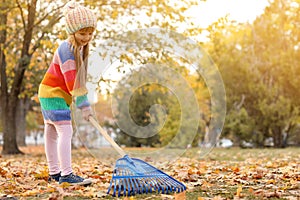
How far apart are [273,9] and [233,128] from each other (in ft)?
16.7

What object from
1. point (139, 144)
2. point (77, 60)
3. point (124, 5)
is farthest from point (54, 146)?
point (139, 144)

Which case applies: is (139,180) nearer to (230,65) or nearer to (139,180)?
(139,180)

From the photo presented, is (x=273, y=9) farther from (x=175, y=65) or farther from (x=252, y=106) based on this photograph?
(x=175, y=65)

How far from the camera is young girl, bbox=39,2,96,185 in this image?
4227 mm

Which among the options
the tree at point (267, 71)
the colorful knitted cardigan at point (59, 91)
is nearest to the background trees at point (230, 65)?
the tree at point (267, 71)

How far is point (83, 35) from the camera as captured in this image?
4.30 metres

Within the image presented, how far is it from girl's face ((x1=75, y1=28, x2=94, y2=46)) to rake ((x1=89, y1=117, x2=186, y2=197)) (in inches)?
41.8

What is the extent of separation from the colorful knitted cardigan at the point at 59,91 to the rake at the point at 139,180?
68 cm

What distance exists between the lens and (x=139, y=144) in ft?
75.3

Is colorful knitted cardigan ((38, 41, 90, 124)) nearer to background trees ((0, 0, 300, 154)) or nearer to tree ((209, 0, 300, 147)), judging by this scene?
background trees ((0, 0, 300, 154))

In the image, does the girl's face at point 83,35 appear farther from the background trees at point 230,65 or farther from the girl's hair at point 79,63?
the background trees at point 230,65

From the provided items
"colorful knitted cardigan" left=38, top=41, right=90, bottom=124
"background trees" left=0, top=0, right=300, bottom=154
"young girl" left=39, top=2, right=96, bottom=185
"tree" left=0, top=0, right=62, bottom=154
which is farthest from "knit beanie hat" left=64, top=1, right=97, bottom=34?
"tree" left=0, top=0, right=62, bottom=154

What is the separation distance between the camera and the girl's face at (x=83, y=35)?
428cm

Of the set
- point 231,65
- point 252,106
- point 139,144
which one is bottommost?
point 139,144
